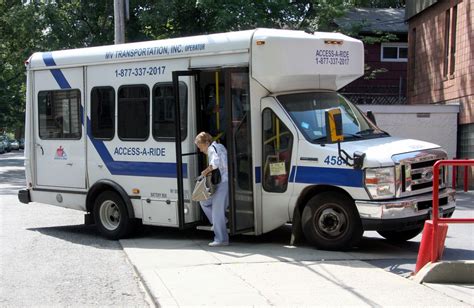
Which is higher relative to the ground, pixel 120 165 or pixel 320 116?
pixel 320 116

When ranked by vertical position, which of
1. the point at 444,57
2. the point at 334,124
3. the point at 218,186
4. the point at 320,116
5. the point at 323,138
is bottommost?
the point at 218,186

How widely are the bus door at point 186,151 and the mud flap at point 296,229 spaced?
1501 millimetres

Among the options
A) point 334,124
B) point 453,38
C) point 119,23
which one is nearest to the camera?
point 334,124

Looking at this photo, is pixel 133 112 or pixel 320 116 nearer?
pixel 320 116

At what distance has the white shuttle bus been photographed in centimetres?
742

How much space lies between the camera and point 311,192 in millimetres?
7840

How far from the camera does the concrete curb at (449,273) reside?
620cm

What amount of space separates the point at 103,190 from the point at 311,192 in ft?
11.8

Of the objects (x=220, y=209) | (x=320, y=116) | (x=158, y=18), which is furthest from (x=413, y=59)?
(x=220, y=209)

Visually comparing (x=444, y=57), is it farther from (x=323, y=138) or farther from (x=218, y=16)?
(x=323, y=138)

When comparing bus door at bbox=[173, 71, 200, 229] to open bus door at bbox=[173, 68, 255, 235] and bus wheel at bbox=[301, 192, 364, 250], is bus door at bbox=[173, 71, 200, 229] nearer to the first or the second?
open bus door at bbox=[173, 68, 255, 235]

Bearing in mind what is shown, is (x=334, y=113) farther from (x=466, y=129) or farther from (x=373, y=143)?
(x=466, y=129)

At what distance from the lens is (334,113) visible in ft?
23.3

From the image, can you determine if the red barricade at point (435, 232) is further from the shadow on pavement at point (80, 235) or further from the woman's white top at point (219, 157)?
the shadow on pavement at point (80, 235)
